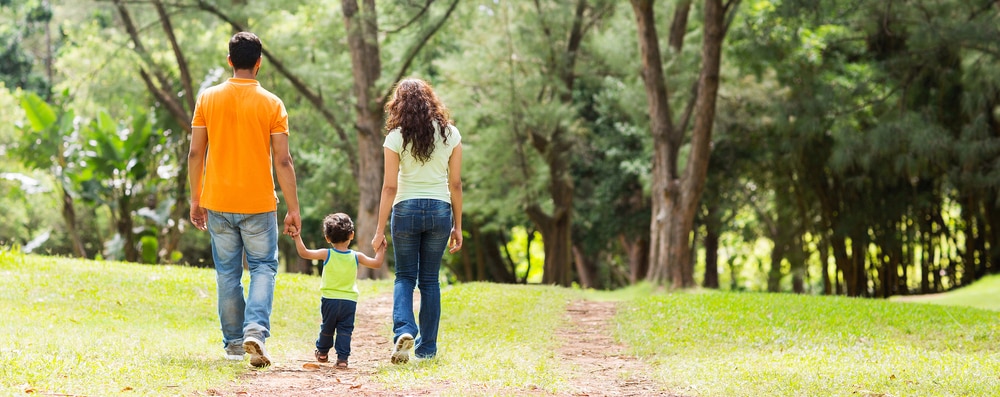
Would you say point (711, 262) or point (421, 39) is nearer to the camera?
point (421, 39)

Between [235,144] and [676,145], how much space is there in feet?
43.4

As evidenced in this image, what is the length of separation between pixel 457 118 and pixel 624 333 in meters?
13.0

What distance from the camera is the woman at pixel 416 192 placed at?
6.15m

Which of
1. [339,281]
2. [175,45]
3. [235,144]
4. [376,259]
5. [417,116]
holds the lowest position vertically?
[339,281]

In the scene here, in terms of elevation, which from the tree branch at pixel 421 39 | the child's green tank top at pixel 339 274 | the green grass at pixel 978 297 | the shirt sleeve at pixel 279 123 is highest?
the tree branch at pixel 421 39

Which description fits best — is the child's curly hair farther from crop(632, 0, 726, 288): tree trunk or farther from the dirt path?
crop(632, 0, 726, 288): tree trunk

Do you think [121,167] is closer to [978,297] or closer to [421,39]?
[421,39]

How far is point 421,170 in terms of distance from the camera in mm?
6191

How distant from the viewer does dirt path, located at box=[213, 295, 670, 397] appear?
5.34 m

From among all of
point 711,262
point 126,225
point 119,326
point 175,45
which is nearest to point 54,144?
point 126,225

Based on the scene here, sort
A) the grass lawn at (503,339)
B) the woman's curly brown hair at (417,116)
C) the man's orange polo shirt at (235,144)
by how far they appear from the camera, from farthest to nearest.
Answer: the woman's curly brown hair at (417,116) → the man's orange polo shirt at (235,144) → the grass lawn at (503,339)

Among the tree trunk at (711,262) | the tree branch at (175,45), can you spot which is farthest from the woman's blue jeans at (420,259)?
the tree trunk at (711,262)

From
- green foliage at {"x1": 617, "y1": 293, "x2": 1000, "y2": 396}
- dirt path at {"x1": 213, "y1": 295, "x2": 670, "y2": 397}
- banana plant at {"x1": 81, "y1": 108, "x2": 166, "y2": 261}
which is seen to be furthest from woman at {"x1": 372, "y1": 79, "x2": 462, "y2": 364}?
banana plant at {"x1": 81, "y1": 108, "x2": 166, "y2": 261}

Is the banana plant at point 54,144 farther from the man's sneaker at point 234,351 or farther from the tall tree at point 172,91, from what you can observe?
the man's sneaker at point 234,351
